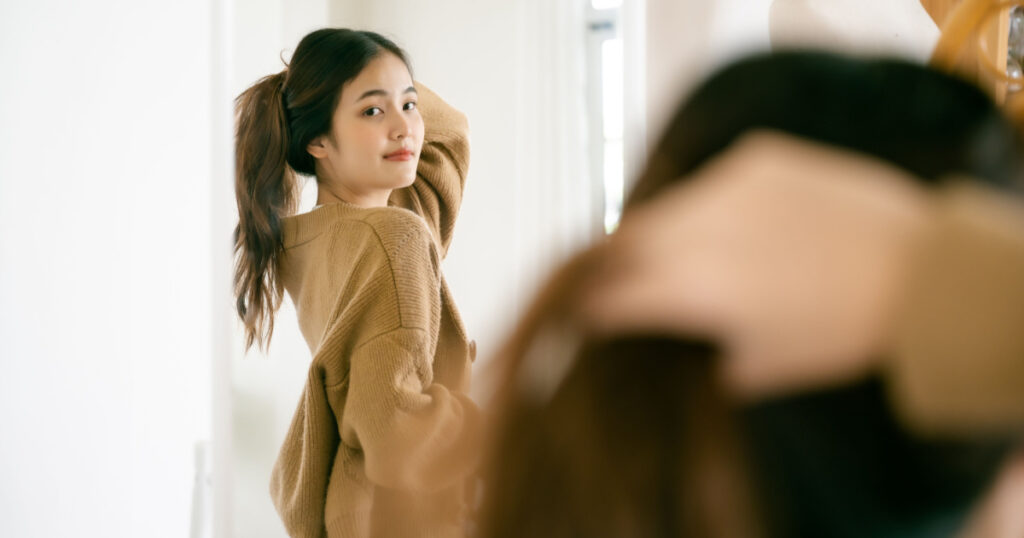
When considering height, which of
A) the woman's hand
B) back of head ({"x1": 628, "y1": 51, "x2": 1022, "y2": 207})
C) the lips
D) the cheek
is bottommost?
the woman's hand

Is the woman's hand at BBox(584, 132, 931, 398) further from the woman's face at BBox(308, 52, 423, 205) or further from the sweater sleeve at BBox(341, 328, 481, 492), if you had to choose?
the woman's face at BBox(308, 52, 423, 205)

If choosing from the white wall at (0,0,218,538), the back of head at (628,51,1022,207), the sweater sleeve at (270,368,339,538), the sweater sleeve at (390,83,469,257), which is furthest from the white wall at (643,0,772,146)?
the back of head at (628,51,1022,207)

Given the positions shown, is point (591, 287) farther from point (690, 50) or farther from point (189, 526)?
point (189, 526)

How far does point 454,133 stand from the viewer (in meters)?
1.12

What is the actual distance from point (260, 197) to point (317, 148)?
128mm

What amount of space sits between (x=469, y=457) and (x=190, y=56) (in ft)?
3.80

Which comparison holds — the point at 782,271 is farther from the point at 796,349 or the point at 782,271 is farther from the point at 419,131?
the point at 419,131

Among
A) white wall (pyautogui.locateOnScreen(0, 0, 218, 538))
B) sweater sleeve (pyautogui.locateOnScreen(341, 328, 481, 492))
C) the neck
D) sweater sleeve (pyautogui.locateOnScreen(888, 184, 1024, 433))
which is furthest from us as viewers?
white wall (pyautogui.locateOnScreen(0, 0, 218, 538))

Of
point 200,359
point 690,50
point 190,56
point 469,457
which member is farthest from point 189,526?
point 469,457

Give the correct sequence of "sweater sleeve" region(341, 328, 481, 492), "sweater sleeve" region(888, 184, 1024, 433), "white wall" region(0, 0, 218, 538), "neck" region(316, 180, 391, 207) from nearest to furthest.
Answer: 1. "sweater sleeve" region(888, 184, 1024, 433)
2. "sweater sleeve" region(341, 328, 481, 492)
3. "neck" region(316, 180, 391, 207)
4. "white wall" region(0, 0, 218, 538)

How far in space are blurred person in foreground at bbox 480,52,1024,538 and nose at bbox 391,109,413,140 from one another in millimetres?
855

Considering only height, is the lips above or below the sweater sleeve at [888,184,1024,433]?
above

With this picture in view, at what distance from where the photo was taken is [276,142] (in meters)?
1.15

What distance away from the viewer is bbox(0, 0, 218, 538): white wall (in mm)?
1356
